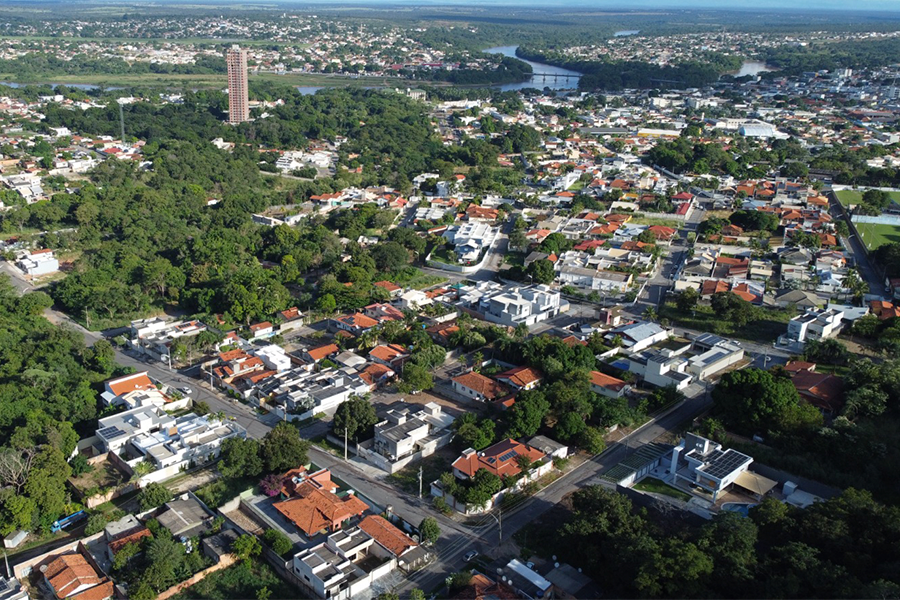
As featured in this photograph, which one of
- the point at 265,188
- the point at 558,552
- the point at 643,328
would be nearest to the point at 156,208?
the point at 265,188

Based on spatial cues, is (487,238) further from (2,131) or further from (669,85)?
(669,85)

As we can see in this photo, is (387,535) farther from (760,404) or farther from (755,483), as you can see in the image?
(760,404)

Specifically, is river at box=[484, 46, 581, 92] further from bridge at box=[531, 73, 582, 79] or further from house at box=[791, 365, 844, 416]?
house at box=[791, 365, 844, 416]

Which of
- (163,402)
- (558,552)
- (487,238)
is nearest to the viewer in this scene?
(558,552)

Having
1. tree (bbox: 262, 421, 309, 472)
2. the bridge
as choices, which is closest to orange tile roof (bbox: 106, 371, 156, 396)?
tree (bbox: 262, 421, 309, 472)

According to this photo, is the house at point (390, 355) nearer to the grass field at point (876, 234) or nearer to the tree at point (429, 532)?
the tree at point (429, 532)

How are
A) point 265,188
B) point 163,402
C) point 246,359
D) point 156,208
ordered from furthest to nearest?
point 265,188
point 156,208
point 246,359
point 163,402
